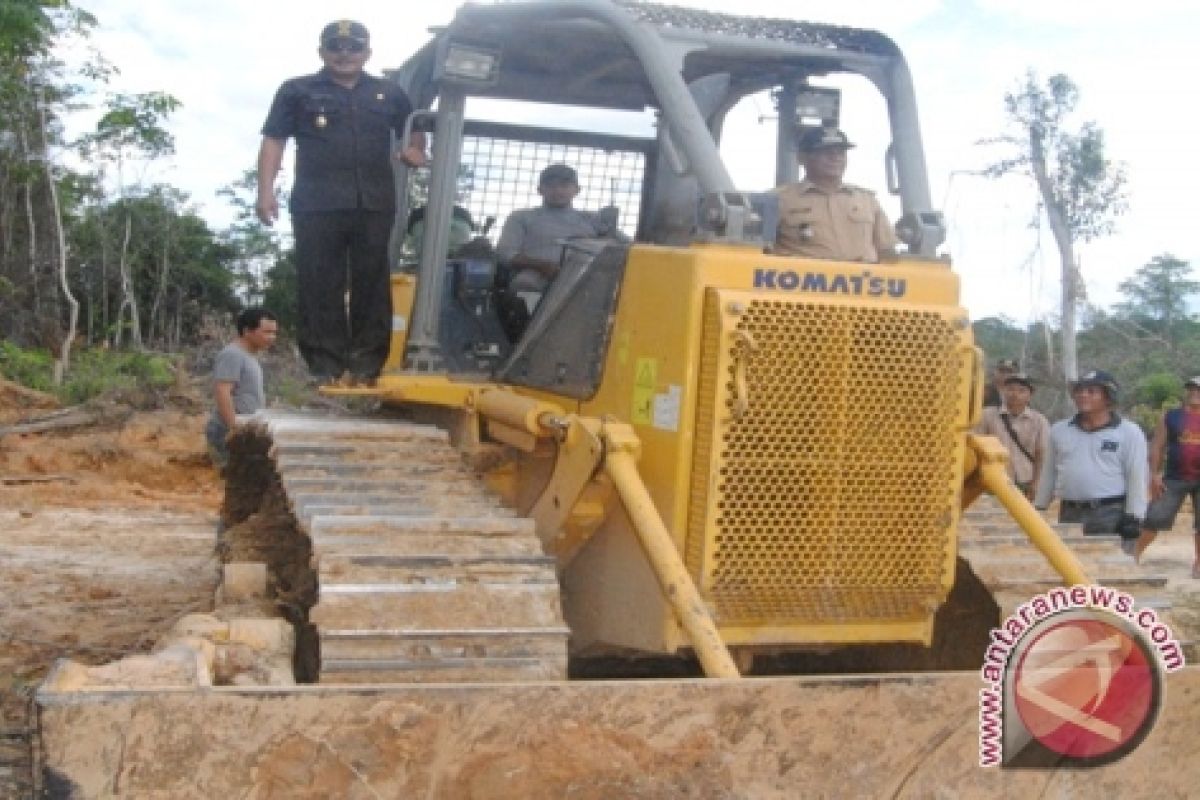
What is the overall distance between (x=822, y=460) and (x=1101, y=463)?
17.4ft

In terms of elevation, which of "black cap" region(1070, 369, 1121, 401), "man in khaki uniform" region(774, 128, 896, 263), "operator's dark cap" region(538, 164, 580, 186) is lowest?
"black cap" region(1070, 369, 1121, 401)

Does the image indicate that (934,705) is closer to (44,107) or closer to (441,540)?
(441,540)

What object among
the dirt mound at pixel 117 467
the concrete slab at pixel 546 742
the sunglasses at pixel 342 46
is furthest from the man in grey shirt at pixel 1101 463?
the dirt mound at pixel 117 467

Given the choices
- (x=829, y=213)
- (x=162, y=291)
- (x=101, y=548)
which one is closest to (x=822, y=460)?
(x=829, y=213)

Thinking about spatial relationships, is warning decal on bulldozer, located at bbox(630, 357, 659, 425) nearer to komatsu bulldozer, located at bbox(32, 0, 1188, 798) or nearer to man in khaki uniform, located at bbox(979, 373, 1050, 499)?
komatsu bulldozer, located at bbox(32, 0, 1188, 798)

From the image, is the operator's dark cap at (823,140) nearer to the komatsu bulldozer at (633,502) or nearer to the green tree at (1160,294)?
the komatsu bulldozer at (633,502)

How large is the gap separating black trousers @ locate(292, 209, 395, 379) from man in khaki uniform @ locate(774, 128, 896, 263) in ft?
5.21

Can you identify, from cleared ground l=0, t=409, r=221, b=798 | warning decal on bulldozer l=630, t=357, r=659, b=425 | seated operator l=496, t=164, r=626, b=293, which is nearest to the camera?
warning decal on bulldozer l=630, t=357, r=659, b=425

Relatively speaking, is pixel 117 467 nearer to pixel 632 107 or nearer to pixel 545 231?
pixel 632 107

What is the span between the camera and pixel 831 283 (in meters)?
4.71

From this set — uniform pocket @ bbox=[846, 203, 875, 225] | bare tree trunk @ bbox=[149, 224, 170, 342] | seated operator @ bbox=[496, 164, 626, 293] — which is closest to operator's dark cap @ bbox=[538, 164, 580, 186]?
seated operator @ bbox=[496, 164, 626, 293]

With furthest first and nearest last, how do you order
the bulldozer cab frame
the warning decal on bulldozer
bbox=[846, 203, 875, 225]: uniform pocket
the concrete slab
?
bbox=[846, 203, 875, 225]: uniform pocket, the bulldozer cab frame, the warning decal on bulldozer, the concrete slab

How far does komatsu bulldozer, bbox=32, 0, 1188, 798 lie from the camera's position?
3566 mm

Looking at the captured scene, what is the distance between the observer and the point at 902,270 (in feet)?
15.9
